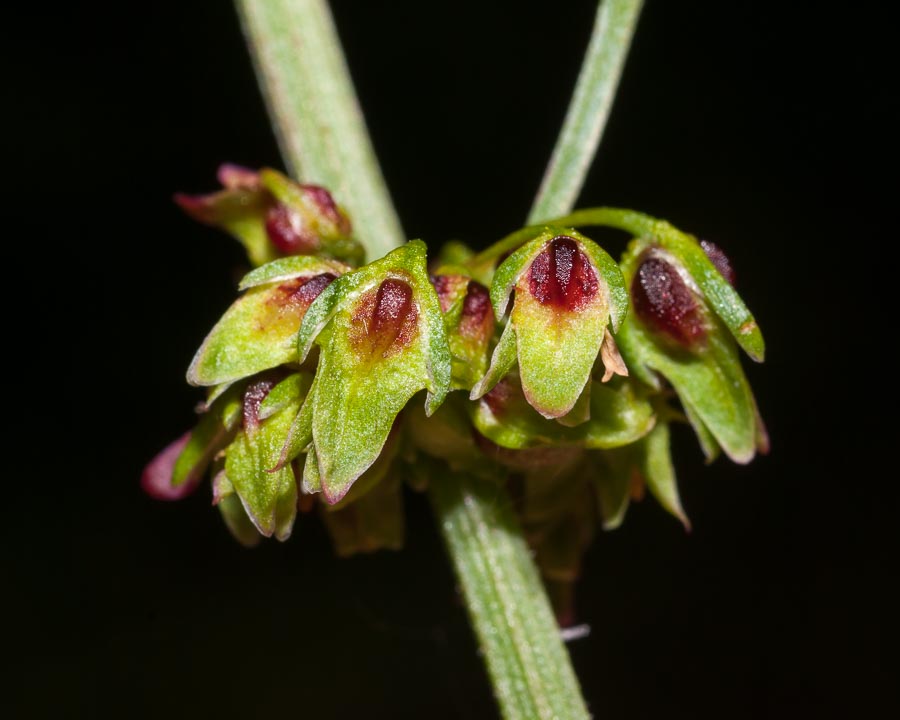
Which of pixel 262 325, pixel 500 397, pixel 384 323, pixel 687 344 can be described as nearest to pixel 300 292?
pixel 262 325

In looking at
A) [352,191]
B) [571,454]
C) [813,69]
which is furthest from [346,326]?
[813,69]

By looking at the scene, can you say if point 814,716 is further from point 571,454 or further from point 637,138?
point 571,454

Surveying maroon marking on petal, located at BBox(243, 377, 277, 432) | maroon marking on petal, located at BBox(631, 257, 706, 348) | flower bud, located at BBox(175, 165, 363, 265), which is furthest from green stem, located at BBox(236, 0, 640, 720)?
maroon marking on petal, located at BBox(243, 377, 277, 432)

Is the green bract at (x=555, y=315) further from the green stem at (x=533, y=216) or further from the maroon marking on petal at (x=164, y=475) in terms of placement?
the maroon marking on petal at (x=164, y=475)

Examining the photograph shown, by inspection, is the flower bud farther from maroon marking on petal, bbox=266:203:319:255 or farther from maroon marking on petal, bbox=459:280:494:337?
maroon marking on petal, bbox=459:280:494:337

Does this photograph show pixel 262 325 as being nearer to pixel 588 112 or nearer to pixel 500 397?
pixel 500 397

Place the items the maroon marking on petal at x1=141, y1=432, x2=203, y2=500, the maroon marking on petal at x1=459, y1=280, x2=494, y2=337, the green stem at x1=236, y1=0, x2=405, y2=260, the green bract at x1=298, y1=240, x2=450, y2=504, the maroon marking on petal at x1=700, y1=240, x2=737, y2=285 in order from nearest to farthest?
the green bract at x1=298, y1=240, x2=450, y2=504 < the maroon marking on petal at x1=459, y1=280, x2=494, y2=337 < the maroon marking on petal at x1=700, y1=240, x2=737, y2=285 < the maroon marking on petal at x1=141, y1=432, x2=203, y2=500 < the green stem at x1=236, y1=0, x2=405, y2=260

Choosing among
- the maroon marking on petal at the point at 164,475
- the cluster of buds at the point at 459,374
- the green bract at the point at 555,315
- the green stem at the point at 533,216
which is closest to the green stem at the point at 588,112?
the green stem at the point at 533,216
